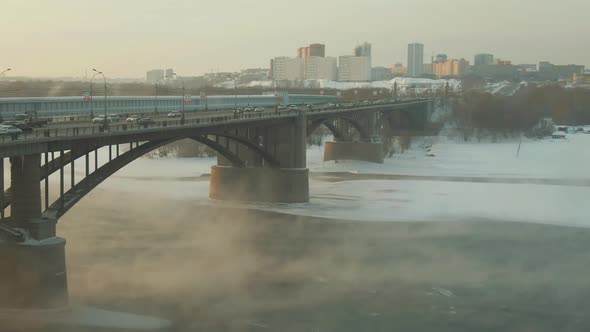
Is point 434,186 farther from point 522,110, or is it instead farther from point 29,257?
point 522,110

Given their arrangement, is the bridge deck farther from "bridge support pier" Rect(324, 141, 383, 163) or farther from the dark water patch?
"bridge support pier" Rect(324, 141, 383, 163)

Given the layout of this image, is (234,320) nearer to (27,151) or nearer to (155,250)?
(27,151)

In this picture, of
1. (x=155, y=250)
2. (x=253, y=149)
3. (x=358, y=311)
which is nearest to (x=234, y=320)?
(x=358, y=311)

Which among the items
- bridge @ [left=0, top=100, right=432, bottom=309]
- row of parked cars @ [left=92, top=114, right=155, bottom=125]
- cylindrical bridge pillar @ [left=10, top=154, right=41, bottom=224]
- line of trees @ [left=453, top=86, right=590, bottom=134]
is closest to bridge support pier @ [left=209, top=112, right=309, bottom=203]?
bridge @ [left=0, top=100, right=432, bottom=309]

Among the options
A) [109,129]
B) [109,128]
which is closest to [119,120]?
[109,128]

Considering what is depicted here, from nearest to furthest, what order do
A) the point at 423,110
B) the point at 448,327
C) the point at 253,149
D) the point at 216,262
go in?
1. the point at 448,327
2. the point at 216,262
3. the point at 253,149
4. the point at 423,110

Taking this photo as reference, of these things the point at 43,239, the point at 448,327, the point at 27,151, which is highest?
the point at 27,151
